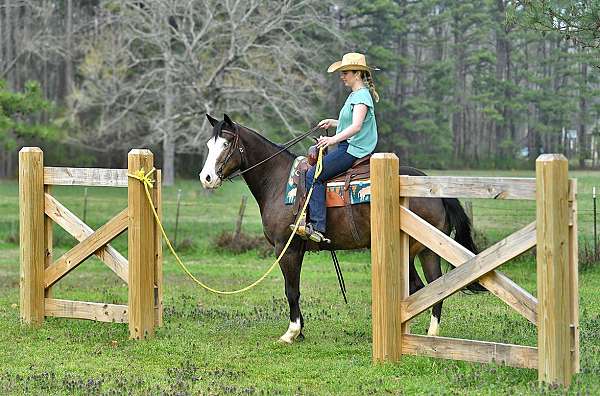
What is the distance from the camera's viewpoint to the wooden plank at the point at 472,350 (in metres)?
6.82

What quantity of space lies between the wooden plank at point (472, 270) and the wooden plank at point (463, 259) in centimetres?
8

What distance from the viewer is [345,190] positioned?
873 cm

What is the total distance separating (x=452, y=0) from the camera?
34.8 metres

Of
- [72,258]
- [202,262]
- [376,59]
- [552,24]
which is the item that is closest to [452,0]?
[376,59]

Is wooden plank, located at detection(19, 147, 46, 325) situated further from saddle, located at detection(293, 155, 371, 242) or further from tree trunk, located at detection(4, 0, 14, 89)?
tree trunk, located at detection(4, 0, 14, 89)

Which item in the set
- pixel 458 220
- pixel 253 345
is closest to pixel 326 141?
pixel 458 220

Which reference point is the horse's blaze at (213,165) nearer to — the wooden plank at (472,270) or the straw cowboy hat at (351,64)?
the straw cowboy hat at (351,64)

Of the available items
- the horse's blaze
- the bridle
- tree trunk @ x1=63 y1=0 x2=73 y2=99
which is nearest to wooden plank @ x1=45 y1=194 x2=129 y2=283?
the horse's blaze

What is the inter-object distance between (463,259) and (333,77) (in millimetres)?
29152

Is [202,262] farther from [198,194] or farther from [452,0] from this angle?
[452,0]

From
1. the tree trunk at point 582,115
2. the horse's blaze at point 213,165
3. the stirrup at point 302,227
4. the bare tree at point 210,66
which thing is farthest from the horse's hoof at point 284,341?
the bare tree at point 210,66

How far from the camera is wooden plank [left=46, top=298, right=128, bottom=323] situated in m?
9.30

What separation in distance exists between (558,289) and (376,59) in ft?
101

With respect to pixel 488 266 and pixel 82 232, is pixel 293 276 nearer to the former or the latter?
pixel 82 232
